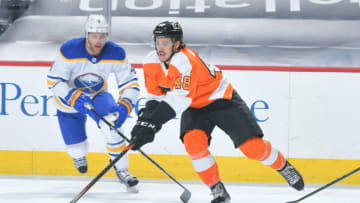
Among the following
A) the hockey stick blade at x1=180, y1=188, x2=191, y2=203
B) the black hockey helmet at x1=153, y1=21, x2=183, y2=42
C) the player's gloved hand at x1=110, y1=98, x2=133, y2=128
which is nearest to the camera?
the black hockey helmet at x1=153, y1=21, x2=183, y2=42

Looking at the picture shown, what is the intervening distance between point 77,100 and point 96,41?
0.34 m

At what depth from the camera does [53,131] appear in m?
4.49

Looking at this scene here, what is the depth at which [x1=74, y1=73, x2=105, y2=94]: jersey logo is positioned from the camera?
12.9ft

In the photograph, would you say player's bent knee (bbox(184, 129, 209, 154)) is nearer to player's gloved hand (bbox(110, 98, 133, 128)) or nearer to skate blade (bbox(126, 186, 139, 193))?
player's gloved hand (bbox(110, 98, 133, 128))

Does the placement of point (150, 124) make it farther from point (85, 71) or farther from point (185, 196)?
point (85, 71)

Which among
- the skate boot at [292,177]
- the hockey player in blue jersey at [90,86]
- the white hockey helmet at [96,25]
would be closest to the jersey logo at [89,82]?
the hockey player in blue jersey at [90,86]

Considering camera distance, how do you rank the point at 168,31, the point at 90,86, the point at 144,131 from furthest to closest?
1. the point at 90,86
2. the point at 168,31
3. the point at 144,131

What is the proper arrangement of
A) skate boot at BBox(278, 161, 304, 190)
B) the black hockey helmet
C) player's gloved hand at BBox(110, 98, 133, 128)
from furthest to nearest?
player's gloved hand at BBox(110, 98, 133, 128)
skate boot at BBox(278, 161, 304, 190)
the black hockey helmet

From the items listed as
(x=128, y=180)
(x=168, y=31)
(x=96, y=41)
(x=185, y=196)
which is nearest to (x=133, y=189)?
(x=128, y=180)

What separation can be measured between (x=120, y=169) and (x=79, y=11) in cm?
132

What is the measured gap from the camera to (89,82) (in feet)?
13.0

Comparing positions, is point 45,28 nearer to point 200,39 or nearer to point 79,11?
point 79,11

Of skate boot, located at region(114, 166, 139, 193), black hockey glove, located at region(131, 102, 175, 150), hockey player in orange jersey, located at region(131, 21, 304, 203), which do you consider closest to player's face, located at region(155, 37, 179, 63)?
hockey player in orange jersey, located at region(131, 21, 304, 203)

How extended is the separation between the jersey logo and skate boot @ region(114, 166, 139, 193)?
51 cm
